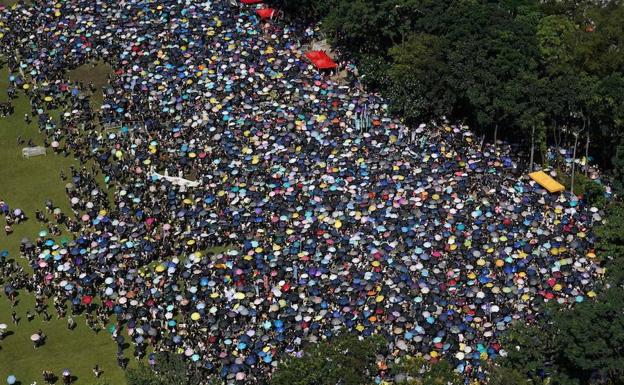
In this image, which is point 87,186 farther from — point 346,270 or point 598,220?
point 598,220

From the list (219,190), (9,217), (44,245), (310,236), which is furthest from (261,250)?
(9,217)

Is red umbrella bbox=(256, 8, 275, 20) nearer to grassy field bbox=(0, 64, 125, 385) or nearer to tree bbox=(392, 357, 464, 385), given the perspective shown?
grassy field bbox=(0, 64, 125, 385)

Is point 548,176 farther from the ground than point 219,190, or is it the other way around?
point 548,176

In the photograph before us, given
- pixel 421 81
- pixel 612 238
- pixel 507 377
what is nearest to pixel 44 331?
pixel 507 377

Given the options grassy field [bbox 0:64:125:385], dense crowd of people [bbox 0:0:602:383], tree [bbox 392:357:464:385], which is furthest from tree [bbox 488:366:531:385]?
grassy field [bbox 0:64:125:385]

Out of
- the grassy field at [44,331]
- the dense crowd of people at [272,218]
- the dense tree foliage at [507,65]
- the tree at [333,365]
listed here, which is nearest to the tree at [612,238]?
the dense crowd of people at [272,218]

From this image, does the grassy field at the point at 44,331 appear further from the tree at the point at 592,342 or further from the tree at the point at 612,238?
the tree at the point at 612,238
